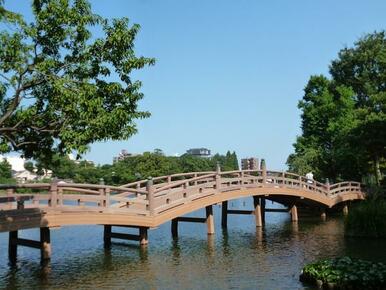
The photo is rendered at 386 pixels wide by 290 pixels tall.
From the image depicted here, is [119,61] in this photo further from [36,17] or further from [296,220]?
[296,220]

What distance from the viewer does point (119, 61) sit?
42.4 ft

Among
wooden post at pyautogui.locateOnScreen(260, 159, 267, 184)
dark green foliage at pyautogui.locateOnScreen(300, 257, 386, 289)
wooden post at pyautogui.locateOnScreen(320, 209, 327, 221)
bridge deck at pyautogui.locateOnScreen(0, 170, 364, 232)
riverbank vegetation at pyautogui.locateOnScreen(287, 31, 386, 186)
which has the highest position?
riverbank vegetation at pyautogui.locateOnScreen(287, 31, 386, 186)

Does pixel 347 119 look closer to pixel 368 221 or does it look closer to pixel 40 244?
pixel 368 221

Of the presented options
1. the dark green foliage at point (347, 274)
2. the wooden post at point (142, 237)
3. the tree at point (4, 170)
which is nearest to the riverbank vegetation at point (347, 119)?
the wooden post at point (142, 237)

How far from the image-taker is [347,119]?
4619cm

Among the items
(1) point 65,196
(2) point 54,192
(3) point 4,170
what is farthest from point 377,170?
(3) point 4,170

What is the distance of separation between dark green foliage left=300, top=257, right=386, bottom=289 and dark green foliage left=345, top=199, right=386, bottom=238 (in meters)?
8.90

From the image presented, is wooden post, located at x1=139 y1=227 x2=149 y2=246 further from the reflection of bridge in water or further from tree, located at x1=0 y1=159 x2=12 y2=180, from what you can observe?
tree, located at x1=0 y1=159 x2=12 y2=180

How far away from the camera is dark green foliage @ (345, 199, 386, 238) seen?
22.1 meters

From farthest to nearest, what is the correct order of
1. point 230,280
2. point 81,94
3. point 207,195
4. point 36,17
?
1. point 207,195
2. point 230,280
3. point 36,17
4. point 81,94

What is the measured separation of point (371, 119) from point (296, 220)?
343 inches

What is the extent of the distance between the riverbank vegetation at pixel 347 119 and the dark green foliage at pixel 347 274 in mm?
22088

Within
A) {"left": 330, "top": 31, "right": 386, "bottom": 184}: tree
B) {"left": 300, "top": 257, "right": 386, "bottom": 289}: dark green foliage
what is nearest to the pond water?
{"left": 300, "top": 257, "right": 386, "bottom": 289}: dark green foliage

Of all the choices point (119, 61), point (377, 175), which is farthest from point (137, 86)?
point (377, 175)
